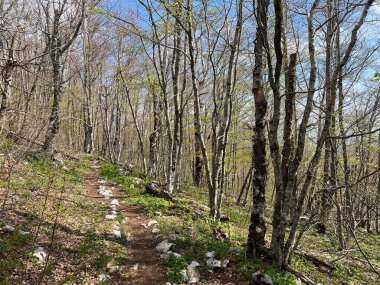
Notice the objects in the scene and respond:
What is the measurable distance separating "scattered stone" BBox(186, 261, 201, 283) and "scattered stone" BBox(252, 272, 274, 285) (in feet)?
3.28

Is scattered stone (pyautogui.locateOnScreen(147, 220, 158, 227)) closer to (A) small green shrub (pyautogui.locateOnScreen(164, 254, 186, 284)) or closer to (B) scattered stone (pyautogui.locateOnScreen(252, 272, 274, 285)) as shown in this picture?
(A) small green shrub (pyautogui.locateOnScreen(164, 254, 186, 284))

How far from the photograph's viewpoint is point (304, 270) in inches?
263

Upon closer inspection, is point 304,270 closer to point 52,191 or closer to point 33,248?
point 33,248

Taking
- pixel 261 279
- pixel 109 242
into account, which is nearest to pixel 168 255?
pixel 109 242

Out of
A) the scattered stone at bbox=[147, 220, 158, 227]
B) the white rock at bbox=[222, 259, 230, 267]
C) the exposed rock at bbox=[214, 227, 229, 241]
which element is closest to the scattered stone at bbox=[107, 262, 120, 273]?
the white rock at bbox=[222, 259, 230, 267]

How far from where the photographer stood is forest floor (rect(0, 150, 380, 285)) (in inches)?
196

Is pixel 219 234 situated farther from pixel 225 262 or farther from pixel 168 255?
pixel 168 255

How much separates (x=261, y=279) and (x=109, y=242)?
3215 millimetres

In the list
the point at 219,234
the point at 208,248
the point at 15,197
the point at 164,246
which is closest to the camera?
the point at 164,246

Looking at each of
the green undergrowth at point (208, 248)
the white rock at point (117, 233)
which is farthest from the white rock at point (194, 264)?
the white rock at point (117, 233)

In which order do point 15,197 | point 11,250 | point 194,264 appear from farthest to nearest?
point 15,197 → point 194,264 → point 11,250

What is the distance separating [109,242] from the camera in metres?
6.46

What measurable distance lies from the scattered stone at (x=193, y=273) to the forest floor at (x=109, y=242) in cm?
11

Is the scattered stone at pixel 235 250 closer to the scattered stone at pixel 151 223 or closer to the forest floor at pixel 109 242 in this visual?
the forest floor at pixel 109 242
